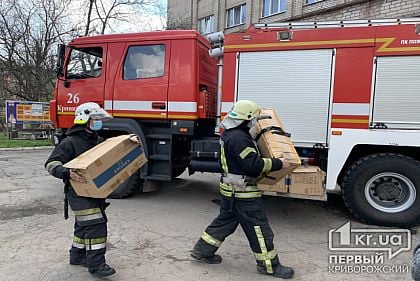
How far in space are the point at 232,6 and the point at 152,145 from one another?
58.5ft

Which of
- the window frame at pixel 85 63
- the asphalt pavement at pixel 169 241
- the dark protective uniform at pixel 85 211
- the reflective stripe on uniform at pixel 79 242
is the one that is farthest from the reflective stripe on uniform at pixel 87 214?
the window frame at pixel 85 63

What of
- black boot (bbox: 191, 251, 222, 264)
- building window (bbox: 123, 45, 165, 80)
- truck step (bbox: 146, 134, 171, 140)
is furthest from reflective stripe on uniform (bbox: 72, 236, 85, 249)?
building window (bbox: 123, 45, 165, 80)

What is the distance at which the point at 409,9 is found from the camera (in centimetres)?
1144

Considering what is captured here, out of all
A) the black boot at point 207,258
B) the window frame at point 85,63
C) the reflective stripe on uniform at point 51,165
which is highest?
the window frame at point 85,63

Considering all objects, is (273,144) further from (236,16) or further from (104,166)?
(236,16)

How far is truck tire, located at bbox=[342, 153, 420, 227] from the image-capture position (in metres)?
4.36

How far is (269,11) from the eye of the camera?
728 inches

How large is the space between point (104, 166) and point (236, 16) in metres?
20.1

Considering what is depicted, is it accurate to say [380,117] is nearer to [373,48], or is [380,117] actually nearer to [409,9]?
[373,48]

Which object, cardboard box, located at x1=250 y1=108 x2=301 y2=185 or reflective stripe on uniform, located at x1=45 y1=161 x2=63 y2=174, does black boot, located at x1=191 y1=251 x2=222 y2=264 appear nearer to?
cardboard box, located at x1=250 y1=108 x2=301 y2=185

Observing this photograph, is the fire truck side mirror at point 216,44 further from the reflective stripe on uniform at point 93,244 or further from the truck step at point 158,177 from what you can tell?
the reflective stripe on uniform at point 93,244

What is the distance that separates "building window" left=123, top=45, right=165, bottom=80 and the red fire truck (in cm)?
2

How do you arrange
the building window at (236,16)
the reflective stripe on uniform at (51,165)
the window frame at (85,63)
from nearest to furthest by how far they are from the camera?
the reflective stripe on uniform at (51,165) → the window frame at (85,63) → the building window at (236,16)

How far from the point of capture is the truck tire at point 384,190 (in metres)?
4.36
